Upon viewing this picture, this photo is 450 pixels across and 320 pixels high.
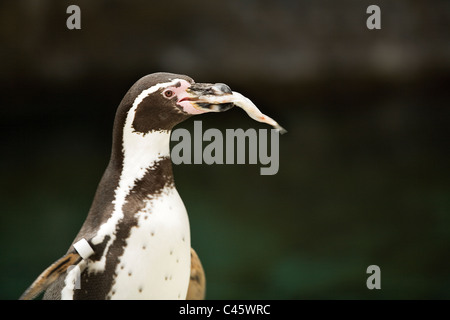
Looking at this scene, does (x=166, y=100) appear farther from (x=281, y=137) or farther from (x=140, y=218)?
(x=281, y=137)

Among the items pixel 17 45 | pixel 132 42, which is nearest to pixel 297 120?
pixel 132 42

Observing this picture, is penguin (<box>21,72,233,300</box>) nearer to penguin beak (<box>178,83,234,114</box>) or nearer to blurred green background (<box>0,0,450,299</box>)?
penguin beak (<box>178,83,234,114</box>)

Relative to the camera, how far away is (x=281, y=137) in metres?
1.72

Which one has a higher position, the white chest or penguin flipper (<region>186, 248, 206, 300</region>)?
the white chest

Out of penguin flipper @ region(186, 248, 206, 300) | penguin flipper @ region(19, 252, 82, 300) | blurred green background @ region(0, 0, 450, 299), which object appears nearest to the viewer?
penguin flipper @ region(19, 252, 82, 300)

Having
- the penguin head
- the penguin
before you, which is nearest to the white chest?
the penguin

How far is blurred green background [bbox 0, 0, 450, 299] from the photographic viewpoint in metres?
1.55

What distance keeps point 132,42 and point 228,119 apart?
32cm

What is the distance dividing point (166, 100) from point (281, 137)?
888 mm

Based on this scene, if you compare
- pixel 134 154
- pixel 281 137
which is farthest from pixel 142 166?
pixel 281 137

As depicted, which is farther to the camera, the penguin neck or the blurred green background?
the blurred green background

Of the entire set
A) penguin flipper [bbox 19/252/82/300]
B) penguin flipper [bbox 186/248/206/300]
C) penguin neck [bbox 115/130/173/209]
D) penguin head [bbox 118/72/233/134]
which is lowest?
penguin flipper [bbox 186/248/206/300]

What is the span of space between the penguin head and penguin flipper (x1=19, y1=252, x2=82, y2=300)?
202 millimetres

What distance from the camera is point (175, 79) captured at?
0.88 meters
